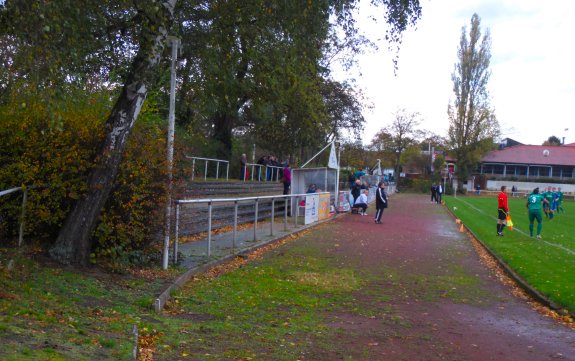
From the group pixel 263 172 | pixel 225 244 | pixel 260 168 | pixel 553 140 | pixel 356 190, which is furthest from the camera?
pixel 553 140

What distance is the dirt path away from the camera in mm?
6605

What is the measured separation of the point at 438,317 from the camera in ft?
27.1

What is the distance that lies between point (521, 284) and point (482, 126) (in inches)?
2918

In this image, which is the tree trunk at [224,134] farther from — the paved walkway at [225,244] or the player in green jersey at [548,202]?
the player in green jersey at [548,202]

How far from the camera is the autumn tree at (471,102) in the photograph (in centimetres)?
7906

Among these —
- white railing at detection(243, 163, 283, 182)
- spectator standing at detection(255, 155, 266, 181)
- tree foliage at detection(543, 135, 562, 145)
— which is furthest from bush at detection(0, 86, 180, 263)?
tree foliage at detection(543, 135, 562, 145)

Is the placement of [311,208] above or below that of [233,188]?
below

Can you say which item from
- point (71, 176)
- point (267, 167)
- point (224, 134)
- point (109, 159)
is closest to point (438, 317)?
point (109, 159)

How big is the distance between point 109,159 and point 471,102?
250ft

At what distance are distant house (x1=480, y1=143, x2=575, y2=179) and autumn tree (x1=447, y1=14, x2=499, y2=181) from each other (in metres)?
11.8

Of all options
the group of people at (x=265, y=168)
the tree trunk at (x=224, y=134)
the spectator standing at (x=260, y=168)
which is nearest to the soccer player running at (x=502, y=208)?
the group of people at (x=265, y=168)

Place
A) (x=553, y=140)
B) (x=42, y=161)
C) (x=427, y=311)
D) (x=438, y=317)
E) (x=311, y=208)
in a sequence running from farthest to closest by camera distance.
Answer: (x=553, y=140), (x=311, y=208), (x=42, y=161), (x=427, y=311), (x=438, y=317)

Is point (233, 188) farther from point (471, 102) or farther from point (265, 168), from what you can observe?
point (471, 102)

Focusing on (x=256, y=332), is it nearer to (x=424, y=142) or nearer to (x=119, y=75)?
(x=119, y=75)
